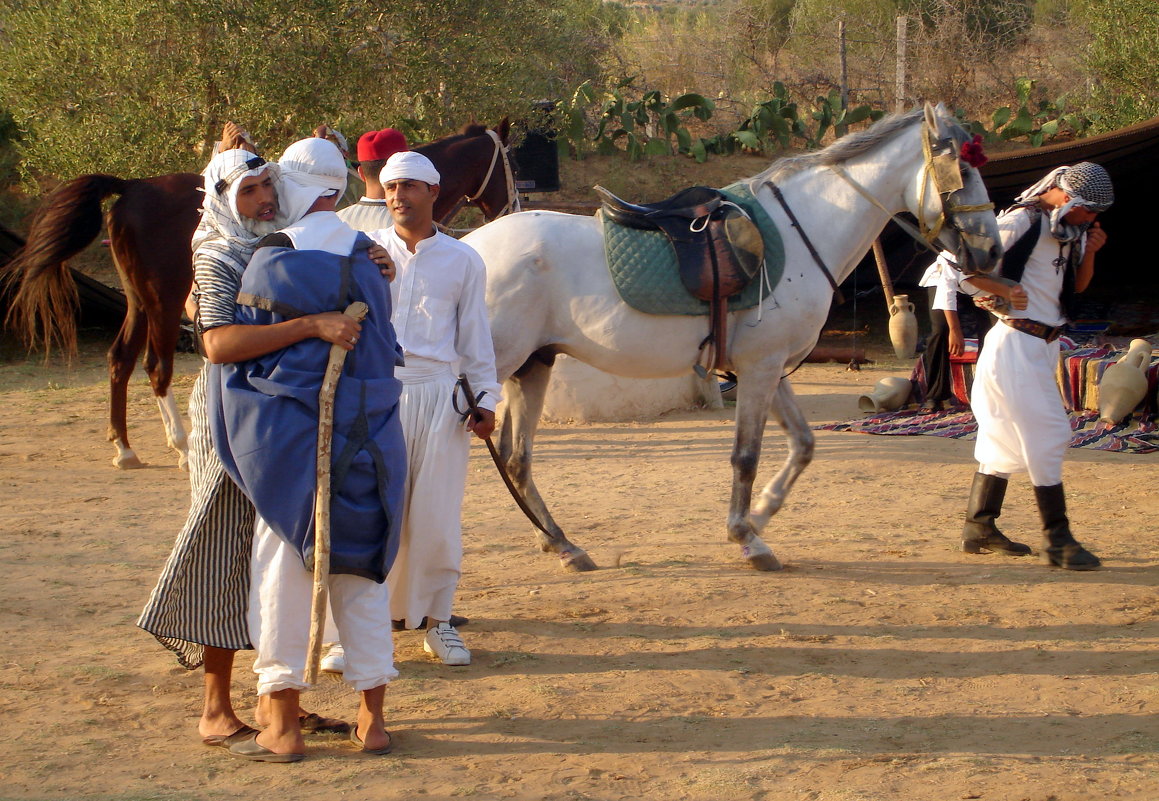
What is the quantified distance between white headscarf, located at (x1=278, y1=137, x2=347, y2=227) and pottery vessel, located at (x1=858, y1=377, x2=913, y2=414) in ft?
24.6

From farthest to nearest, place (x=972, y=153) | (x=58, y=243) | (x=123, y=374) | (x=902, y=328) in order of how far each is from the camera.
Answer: (x=123, y=374)
(x=58, y=243)
(x=902, y=328)
(x=972, y=153)

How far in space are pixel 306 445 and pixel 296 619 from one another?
0.51 meters

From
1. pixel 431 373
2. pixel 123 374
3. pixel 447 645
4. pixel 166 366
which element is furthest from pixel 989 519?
pixel 123 374

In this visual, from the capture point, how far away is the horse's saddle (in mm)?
5316

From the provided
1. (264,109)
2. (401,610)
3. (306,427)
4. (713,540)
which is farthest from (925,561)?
(264,109)

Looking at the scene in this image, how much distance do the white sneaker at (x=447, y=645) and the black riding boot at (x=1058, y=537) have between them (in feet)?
9.83

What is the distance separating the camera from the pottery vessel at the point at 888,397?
10.1 m

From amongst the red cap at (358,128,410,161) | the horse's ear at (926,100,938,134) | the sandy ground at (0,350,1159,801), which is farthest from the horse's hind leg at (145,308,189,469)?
the horse's ear at (926,100,938,134)

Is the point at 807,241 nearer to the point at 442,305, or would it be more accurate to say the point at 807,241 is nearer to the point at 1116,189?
the point at 442,305

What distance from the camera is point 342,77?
11.1 m

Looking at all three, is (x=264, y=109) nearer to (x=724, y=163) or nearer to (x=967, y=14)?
(x=724, y=163)

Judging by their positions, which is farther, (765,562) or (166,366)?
(166,366)

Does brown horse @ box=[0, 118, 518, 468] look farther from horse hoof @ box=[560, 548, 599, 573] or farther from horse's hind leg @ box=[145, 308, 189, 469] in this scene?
horse hoof @ box=[560, 548, 599, 573]

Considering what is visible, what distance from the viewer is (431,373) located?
407 cm
